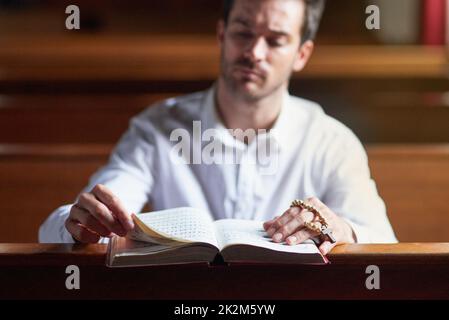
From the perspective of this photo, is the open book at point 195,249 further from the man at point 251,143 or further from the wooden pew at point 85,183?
the wooden pew at point 85,183

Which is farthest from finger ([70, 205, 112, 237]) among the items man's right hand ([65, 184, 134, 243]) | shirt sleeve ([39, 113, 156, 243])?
shirt sleeve ([39, 113, 156, 243])

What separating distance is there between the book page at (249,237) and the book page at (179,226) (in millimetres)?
18

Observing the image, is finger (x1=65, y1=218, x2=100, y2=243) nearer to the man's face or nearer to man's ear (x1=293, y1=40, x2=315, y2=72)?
the man's face

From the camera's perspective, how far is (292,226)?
132 cm

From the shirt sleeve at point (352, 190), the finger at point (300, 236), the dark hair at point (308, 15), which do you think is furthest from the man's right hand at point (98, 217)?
the dark hair at point (308, 15)

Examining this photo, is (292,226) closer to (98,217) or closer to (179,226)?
(179,226)

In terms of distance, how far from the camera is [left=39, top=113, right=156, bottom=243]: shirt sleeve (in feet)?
5.98

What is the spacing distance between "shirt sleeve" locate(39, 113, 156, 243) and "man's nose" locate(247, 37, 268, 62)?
0.32 m

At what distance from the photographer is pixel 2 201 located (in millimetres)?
2398

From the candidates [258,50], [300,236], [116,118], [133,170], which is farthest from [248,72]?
[116,118]

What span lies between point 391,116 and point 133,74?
111 centimetres

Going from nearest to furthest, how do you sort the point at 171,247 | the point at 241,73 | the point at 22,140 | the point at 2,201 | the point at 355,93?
the point at 171,247, the point at 241,73, the point at 2,201, the point at 22,140, the point at 355,93
